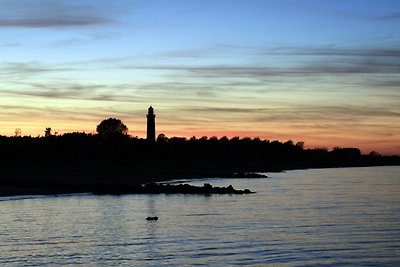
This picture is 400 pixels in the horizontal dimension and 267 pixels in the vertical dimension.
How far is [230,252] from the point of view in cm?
3073

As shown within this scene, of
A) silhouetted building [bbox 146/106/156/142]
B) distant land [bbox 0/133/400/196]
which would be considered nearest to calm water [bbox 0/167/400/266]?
distant land [bbox 0/133/400/196]

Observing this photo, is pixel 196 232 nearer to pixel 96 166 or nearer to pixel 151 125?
pixel 96 166

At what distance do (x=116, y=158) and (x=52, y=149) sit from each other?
16.6 meters

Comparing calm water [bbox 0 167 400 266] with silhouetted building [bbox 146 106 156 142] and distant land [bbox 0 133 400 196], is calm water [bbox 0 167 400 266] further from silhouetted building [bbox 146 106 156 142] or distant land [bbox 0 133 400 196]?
silhouetted building [bbox 146 106 156 142]

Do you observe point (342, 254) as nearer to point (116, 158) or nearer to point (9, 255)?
point (9, 255)

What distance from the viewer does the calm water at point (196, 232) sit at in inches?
1145

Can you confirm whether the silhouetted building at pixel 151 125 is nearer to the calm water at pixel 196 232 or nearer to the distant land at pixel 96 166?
the distant land at pixel 96 166

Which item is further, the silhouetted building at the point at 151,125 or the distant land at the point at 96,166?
the silhouetted building at the point at 151,125

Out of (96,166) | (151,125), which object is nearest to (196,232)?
(96,166)

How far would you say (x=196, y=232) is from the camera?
37.6m

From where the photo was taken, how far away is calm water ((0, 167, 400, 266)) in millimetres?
29078

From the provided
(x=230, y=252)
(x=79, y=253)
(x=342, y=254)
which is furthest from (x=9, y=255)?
(x=342, y=254)

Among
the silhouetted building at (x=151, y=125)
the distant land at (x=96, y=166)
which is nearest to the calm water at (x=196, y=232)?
the distant land at (x=96, y=166)

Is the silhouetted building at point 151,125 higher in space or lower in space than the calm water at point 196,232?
higher
